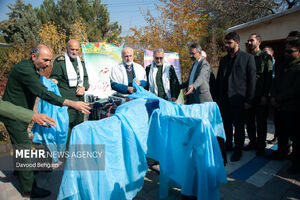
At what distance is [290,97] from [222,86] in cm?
96

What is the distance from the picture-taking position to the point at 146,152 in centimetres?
204

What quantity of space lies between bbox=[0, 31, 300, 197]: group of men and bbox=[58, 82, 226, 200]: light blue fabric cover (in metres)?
0.75

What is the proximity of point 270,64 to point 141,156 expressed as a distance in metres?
2.65

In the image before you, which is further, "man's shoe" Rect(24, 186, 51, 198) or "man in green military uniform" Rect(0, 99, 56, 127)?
"man's shoe" Rect(24, 186, 51, 198)

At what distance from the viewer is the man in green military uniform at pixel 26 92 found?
91.2 inches

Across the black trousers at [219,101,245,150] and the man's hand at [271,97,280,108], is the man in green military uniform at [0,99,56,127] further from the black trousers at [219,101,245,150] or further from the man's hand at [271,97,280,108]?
the man's hand at [271,97,280,108]

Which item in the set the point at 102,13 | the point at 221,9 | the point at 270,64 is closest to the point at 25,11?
the point at 102,13

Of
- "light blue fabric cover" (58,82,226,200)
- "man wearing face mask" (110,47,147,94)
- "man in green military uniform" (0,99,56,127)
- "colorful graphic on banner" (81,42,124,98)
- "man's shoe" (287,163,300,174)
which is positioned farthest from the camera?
"colorful graphic on banner" (81,42,124,98)

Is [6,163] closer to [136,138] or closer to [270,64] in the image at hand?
[136,138]

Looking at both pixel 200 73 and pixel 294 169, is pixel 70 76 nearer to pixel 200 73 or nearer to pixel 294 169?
pixel 200 73

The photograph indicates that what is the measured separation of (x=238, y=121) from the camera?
3250 mm

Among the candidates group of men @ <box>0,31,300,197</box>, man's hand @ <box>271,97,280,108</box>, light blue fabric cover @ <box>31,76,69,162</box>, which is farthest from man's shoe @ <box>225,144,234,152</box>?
light blue fabric cover @ <box>31,76,69,162</box>

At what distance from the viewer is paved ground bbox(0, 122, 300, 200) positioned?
2.40 meters

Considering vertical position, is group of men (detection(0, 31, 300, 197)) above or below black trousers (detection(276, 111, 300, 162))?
above
